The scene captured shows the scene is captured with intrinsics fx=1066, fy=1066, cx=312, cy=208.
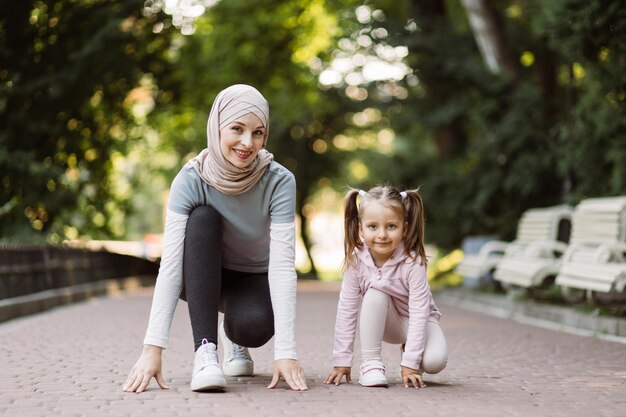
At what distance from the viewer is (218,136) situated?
568cm

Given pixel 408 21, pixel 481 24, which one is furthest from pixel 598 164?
pixel 408 21

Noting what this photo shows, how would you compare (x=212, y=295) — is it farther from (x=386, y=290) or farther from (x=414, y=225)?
(x=414, y=225)

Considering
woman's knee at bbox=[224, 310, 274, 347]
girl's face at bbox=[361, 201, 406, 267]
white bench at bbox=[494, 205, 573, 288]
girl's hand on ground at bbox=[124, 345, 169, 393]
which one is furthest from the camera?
white bench at bbox=[494, 205, 573, 288]

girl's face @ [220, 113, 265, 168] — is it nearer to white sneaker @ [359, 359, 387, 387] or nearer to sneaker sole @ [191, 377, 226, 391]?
sneaker sole @ [191, 377, 226, 391]

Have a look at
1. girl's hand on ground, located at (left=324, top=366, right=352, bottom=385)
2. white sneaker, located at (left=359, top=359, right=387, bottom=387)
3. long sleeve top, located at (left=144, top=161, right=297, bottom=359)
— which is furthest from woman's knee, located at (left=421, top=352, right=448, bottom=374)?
long sleeve top, located at (left=144, top=161, right=297, bottom=359)

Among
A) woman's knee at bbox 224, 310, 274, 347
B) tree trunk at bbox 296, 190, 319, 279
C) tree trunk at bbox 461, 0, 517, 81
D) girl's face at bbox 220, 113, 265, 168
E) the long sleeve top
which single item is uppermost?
tree trunk at bbox 461, 0, 517, 81

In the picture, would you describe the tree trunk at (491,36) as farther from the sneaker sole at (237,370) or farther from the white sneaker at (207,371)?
the white sneaker at (207,371)

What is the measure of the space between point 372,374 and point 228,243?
3.52ft

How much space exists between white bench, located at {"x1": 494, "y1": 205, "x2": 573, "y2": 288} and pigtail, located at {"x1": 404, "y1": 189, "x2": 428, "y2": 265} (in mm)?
6298

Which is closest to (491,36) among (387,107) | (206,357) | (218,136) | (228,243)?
(387,107)

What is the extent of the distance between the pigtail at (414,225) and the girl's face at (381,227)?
0.17 feet

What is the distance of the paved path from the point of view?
5.08 metres

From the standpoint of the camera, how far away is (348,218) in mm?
6027

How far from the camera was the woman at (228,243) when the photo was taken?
18.2 feet
